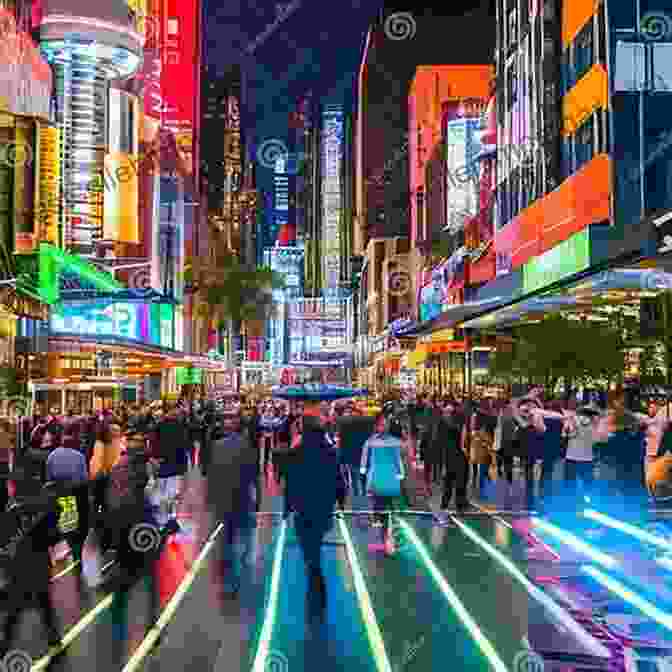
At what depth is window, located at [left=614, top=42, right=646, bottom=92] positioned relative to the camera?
134ft

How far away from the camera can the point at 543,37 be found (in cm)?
5134

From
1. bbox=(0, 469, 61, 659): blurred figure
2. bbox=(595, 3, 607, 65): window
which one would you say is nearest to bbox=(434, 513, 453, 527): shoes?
bbox=(0, 469, 61, 659): blurred figure

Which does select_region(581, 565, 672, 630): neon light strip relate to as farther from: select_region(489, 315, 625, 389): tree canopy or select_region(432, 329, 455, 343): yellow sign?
select_region(432, 329, 455, 343): yellow sign

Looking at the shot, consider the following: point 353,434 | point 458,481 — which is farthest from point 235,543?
point 353,434

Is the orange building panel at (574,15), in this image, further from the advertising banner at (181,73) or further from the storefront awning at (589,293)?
the advertising banner at (181,73)

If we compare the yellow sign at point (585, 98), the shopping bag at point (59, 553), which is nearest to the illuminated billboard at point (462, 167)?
the yellow sign at point (585, 98)

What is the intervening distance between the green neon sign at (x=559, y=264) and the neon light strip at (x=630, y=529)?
26.7ft

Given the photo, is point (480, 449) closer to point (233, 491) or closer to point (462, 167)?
point (233, 491)

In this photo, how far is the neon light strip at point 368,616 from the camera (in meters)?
8.00

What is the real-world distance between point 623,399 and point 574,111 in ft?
116

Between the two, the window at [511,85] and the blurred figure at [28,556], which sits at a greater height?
the window at [511,85]

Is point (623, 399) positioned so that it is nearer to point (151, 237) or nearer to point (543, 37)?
point (543, 37)

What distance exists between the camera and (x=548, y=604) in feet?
32.9

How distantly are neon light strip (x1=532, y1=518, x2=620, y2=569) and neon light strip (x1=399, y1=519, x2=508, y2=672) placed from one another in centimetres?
190
